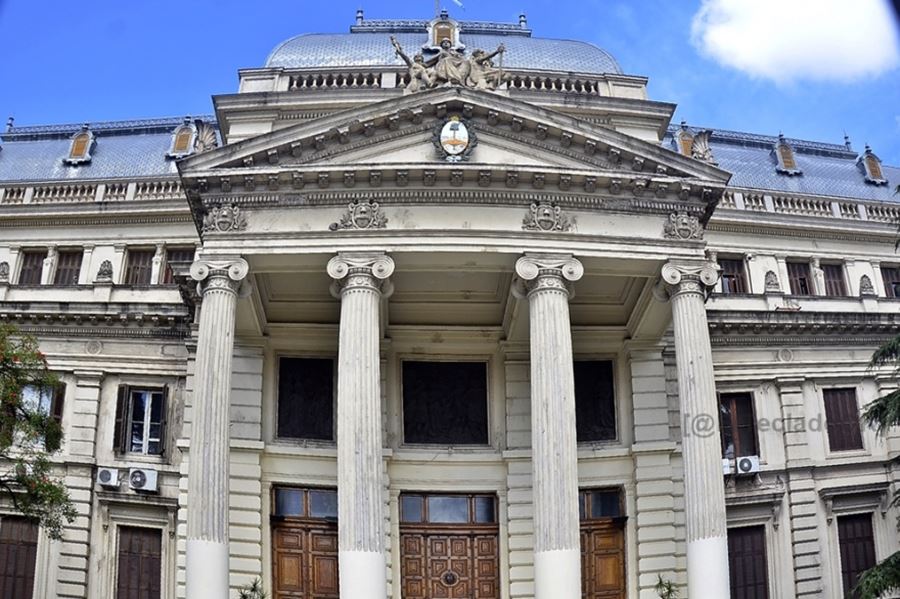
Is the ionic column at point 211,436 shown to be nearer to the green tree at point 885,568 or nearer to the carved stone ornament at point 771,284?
the green tree at point 885,568

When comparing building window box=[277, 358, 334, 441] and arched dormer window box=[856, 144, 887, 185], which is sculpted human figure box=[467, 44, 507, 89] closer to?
building window box=[277, 358, 334, 441]

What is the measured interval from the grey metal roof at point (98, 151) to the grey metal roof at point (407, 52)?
Result: 244 inches

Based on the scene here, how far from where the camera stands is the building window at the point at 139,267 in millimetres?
28234

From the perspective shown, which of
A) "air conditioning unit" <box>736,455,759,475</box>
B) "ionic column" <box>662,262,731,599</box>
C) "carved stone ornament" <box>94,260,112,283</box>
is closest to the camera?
"ionic column" <box>662,262,731,599</box>

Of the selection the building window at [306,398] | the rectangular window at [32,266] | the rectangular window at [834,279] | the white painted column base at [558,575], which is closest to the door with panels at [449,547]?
the building window at [306,398]

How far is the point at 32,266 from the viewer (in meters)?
29.0

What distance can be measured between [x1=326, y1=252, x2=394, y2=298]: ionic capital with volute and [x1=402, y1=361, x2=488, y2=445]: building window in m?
5.30

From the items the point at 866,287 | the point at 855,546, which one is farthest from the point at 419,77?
the point at 855,546

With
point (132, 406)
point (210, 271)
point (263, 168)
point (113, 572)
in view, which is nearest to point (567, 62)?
point (263, 168)

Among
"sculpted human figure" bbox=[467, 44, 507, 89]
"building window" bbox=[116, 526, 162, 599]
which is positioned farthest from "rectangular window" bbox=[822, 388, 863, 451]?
"building window" bbox=[116, 526, 162, 599]

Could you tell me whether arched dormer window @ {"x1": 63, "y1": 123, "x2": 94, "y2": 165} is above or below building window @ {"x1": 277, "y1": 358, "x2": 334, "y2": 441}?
above

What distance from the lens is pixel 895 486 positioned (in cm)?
2556

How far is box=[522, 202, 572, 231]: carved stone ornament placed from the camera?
19359mm

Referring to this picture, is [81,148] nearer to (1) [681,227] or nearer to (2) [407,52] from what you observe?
(2) [407,52]
